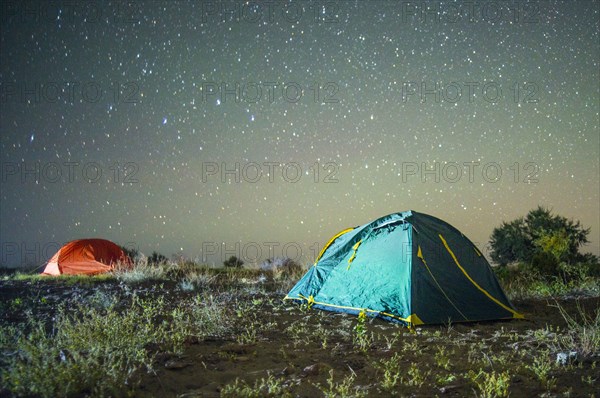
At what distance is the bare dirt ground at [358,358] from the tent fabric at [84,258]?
873cm

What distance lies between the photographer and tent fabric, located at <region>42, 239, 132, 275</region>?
18156mm

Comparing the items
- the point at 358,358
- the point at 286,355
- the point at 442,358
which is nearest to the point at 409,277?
the point at 442,358

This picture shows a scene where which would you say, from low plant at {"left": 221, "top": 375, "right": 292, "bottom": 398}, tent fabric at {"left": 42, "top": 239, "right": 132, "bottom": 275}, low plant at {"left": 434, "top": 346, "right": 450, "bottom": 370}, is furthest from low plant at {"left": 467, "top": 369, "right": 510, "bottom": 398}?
tent fabric at {"left": 42, "top": 239, "right": 132, "bottom": 275}

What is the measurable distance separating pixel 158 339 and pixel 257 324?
6.34 ft

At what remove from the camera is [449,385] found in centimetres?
505

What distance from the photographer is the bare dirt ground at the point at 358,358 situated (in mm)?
4895

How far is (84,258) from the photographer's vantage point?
1844cm

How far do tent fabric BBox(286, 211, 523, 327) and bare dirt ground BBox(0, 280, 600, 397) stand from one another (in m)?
0.32

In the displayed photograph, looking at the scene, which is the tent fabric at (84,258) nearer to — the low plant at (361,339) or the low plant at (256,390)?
the low plant at (361,339)

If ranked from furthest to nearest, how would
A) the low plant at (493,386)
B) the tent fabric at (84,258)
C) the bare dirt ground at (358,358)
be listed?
the tent fabric at (84,258) < the bare dirt ground at (358,358) < the low plant at (493,386)

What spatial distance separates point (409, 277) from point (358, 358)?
3.18 metres

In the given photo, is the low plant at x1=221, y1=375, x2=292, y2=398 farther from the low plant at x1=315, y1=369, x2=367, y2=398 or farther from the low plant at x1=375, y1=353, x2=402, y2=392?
the low plant at x1=375, y1=353, x2=402, y2=392

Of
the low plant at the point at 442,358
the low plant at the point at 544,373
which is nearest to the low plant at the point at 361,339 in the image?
the low plant at the point at 442,358

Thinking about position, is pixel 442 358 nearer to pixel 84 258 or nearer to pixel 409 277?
pixel 409 277
